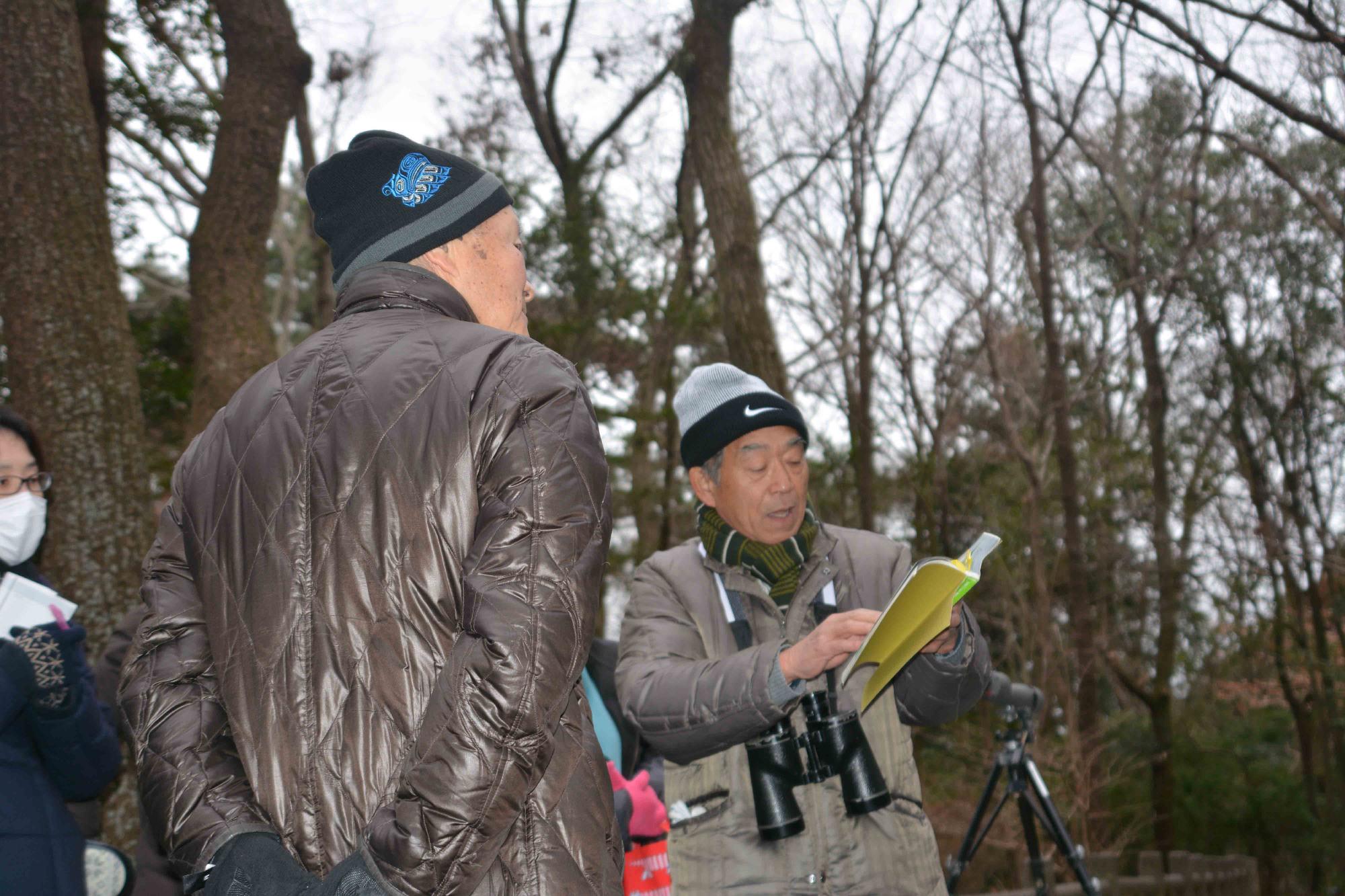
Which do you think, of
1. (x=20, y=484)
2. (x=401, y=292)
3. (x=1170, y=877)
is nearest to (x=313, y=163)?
(x=1170, y=877)

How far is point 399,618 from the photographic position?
59.9 inches

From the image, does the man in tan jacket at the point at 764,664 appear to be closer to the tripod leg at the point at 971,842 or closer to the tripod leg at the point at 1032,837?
the tripod leg at the point at 971,842

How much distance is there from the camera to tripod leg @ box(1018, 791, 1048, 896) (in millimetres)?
4418

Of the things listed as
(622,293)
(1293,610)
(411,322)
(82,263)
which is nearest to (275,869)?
(411,322)

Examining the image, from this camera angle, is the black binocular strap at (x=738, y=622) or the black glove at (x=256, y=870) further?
the black binocular strap at (x=738, y=622)

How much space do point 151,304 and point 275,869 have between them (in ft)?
54.9

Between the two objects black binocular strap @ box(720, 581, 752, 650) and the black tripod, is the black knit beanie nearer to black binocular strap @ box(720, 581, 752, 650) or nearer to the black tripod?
black binocular strap @ box(720, 581, 752, 650)

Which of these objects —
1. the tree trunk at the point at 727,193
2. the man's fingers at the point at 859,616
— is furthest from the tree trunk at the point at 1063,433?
the man's fingers at the point at 859,616

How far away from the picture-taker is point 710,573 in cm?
287

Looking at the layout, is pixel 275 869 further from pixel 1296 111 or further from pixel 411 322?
pixel 1296 111

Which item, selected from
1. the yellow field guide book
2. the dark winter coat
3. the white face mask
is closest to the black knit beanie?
the yellow field guide book

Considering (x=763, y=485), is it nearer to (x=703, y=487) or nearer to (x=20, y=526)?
(x=703, y=487)

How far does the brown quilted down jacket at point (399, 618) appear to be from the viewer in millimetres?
1404

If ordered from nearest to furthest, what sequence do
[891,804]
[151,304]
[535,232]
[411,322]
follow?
[411,322], [891,804], [535,232], [151,304]
